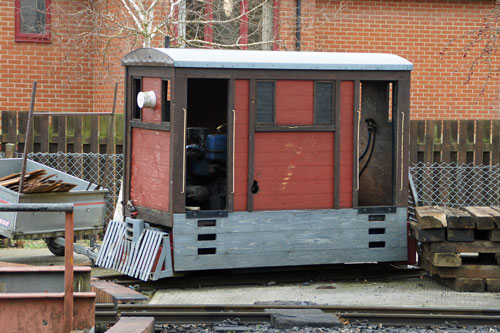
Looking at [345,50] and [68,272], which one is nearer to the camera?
[68,272]

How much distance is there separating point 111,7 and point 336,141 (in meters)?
7.08

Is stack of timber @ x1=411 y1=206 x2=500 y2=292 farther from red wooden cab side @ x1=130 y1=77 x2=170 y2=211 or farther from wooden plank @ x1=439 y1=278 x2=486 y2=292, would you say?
red wooden cab side @ x1=130 y1=77 x2=170 y2=211

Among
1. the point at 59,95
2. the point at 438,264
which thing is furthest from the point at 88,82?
the point at 438,264

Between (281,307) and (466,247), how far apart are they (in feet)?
8.03

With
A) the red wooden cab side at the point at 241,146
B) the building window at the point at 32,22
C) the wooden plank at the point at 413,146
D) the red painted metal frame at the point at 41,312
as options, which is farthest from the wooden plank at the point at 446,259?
the building window at the point at 32,22

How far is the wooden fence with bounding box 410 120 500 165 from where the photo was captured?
13352mm

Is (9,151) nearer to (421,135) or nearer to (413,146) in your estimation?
(413,146)

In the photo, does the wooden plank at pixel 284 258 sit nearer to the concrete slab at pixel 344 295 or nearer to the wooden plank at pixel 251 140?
the concrete slab at pixel 344 295

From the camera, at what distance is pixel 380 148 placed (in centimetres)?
1084

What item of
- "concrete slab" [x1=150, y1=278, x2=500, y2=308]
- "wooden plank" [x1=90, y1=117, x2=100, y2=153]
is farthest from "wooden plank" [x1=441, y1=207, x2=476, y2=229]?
"wooden plank" [x1=90, y1=117, x2=100, y2=153]

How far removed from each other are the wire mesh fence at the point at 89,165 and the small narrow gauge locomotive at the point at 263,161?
2.36 m

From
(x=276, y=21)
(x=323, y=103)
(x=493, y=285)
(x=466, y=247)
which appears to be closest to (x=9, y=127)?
(x=323, y=103)

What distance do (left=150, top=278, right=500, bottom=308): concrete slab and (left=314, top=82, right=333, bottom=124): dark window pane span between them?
1899 millimetres

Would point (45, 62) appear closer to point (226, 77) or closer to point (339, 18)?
point (339, 18)
